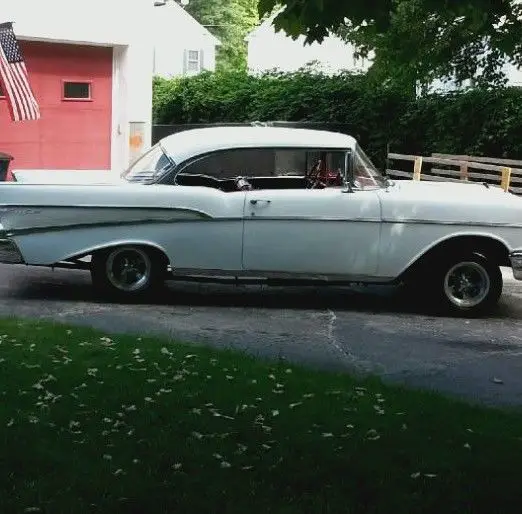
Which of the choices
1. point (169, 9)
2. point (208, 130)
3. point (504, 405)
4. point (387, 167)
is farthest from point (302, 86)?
point (169, 9)

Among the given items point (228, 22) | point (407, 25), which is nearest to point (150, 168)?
point (407, 25)

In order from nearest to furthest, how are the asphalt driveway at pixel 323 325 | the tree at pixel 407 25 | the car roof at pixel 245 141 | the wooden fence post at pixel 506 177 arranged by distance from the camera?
the tree at pixel 407 25 → the asphalt driveway at pixel 323 325 → the car roof at pixel 245 141 → the wooden fence post at pixel 506 177

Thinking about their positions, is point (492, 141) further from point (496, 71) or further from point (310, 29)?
point (310, 29)

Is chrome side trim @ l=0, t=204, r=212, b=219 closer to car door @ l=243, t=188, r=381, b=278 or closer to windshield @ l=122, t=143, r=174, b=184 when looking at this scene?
windshield @ l=122, t=143, r=174, b=184

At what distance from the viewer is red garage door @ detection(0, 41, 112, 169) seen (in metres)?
18.0

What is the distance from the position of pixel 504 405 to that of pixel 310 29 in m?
2.72

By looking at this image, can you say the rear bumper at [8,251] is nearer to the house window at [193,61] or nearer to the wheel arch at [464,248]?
the wheel arch at [464,248]

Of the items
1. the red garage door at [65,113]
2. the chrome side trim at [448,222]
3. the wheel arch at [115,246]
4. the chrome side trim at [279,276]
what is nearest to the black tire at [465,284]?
the chrome side trim at [448,222]

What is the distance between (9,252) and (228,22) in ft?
179

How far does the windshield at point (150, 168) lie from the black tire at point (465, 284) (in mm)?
2729

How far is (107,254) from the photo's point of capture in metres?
9.31

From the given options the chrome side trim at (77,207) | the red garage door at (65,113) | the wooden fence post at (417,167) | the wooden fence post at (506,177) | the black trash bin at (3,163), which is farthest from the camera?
the wooden fence post at (417,167)

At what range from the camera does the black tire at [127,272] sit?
930 centimetres

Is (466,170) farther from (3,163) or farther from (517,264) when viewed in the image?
(517,264)
